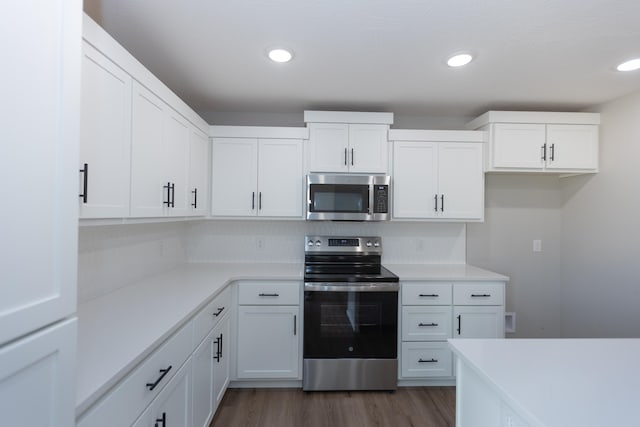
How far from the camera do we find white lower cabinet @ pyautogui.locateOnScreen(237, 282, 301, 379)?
2369mm

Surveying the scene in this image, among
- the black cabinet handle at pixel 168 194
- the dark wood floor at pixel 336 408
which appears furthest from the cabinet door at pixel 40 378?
the dark wood floor at pixel 336 408

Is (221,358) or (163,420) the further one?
(221,358)

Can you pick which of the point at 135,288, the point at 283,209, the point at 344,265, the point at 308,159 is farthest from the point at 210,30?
the point at 344,265

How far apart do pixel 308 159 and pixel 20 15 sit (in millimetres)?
2148

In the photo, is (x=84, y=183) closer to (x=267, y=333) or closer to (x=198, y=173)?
(x=198, y=173)

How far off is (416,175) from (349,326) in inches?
56.1

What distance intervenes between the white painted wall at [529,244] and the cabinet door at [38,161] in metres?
3.19

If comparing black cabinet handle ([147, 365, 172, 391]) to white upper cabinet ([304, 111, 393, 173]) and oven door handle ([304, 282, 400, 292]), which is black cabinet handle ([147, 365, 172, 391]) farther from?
white upper cabinet ([304, 111, 393, 173])

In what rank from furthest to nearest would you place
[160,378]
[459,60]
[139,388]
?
[459,60], [160,378], [139,388]

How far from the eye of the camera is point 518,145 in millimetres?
2639

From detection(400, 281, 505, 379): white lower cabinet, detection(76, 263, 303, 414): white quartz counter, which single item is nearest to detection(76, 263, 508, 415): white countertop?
detection(76, 263, 303, 414): white quartz counter

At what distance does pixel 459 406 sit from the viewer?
125 centimetres

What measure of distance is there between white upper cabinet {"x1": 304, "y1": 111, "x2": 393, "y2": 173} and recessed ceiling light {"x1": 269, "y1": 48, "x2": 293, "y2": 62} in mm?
764

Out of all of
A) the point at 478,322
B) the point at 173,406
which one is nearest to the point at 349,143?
the point at 478,322
